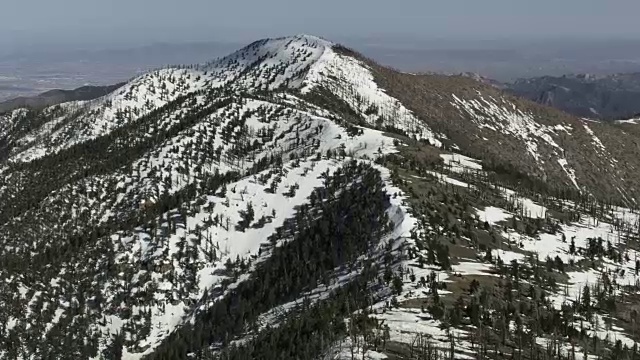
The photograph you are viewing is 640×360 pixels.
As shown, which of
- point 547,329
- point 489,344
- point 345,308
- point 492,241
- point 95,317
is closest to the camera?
point 489,344

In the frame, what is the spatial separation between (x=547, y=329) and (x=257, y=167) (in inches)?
3320

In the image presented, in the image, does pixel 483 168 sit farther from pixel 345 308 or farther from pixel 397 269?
pixel 345 308

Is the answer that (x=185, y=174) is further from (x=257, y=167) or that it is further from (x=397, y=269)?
(x=397, y=269)

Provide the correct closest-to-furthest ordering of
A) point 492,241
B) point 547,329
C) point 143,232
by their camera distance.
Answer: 1. point 547,329
2. point 492,241
3. point 143,232

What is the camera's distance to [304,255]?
288ft

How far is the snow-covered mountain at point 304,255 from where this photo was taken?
52500 millimetres

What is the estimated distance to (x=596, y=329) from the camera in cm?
5347

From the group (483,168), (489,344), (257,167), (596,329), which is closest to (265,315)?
(489,344)

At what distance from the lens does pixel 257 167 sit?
128 metres

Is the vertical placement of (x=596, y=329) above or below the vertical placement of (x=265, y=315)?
above

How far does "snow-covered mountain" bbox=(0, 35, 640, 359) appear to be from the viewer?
172 ft

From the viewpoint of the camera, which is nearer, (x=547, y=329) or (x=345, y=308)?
(x=547, y=329)

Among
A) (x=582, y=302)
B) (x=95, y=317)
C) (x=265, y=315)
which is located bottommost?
(x=95, y=317)

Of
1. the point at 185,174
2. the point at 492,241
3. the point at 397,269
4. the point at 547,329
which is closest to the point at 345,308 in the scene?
the point at 397,269
